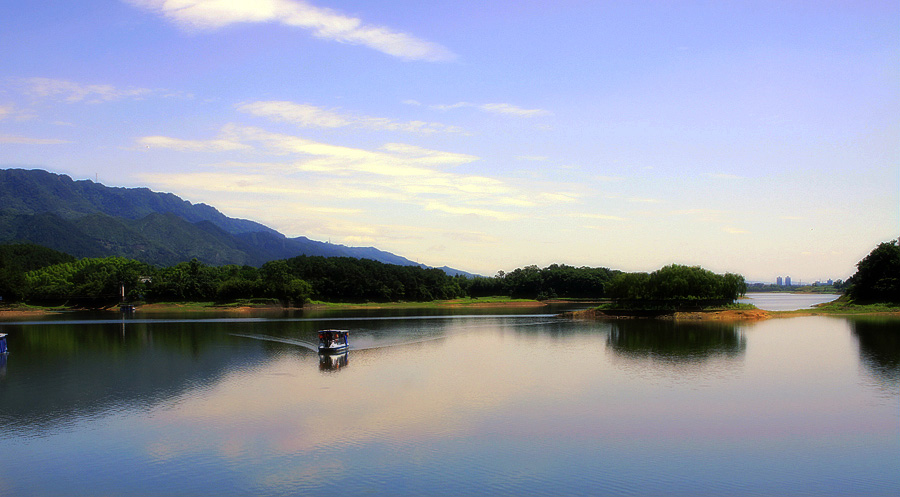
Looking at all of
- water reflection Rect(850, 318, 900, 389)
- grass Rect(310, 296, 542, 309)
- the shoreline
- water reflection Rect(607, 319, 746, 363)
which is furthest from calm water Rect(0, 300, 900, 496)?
grass Rect(310, 296, 542, 309)

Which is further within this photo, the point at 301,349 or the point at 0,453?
the point at 301,349

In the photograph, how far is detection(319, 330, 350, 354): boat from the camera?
40938mm

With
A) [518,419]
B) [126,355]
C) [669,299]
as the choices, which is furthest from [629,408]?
[669,299]

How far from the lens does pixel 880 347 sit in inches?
1682

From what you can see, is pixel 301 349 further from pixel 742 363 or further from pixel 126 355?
pixel 742 363

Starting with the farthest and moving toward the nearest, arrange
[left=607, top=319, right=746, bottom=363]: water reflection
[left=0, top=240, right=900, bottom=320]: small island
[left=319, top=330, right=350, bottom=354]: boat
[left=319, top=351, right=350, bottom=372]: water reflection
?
[left=0, top=240, right=900, bottom=320]: small island
[left=319, top=330, right=350, bottom=354]: boat
[left=607, top=319, right=746, bottom=363]: water reflection
[left=319, top=351, right=350, bottom=372]: water reflection

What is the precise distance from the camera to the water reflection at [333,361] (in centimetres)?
3553

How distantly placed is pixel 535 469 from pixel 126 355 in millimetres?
34614

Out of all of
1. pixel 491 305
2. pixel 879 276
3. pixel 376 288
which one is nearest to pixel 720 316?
pixel 879 276

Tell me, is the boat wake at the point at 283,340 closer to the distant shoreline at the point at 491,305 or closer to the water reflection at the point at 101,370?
the water reflection at the point at 101,370

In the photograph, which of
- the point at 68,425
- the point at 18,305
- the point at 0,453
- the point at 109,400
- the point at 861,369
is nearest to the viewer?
the point at 0,453

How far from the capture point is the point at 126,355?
41312 millimetres

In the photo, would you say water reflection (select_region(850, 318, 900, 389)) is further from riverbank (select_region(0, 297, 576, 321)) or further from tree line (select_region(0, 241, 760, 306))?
riverbank (select_region(0, 297, 576, 321))

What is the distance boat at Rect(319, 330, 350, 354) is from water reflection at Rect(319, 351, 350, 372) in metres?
0.35
